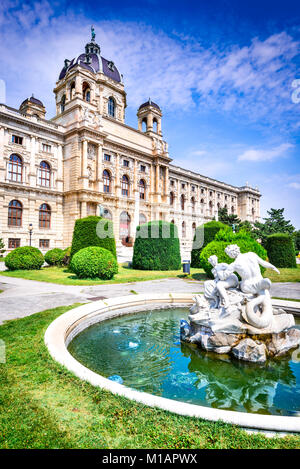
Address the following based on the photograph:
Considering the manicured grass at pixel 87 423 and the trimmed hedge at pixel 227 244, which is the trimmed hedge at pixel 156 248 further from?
the manicured grass at pixel 87 423

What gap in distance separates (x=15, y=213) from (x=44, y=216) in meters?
3.33

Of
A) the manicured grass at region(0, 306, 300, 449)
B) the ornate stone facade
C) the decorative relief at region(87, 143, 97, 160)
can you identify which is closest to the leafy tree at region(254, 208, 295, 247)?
the ornate stone facade

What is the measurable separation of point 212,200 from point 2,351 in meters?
56.3

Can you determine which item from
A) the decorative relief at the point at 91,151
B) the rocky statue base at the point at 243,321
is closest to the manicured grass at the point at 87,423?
the rocky statue base at the point at 243,321

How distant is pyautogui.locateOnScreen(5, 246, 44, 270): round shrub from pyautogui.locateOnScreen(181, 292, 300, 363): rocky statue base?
51.9ft

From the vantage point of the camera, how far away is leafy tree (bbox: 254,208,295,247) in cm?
4006

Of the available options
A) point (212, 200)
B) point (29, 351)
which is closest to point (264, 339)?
point (29, 351)

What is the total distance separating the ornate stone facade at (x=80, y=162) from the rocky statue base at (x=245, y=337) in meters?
21.3

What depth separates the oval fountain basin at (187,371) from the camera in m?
3.32

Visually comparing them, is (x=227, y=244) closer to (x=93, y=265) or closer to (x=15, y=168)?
(x=93, y=265)

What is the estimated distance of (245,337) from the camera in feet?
14.9

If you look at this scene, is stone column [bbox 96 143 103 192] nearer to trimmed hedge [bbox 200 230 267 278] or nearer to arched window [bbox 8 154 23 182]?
arched window [bbox 8 154 23 182]
